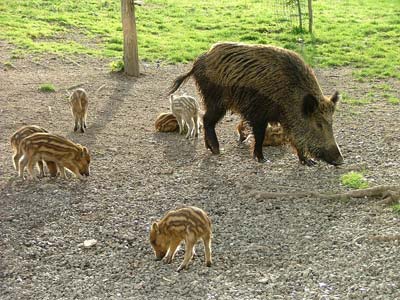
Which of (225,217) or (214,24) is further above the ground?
(225,217)

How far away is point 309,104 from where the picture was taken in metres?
10.4

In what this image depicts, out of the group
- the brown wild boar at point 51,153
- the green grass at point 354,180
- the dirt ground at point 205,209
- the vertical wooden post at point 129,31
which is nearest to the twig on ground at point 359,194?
the dirt ground at point 205,209

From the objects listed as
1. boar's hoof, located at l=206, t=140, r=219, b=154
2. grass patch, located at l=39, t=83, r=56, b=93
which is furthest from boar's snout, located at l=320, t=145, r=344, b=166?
grass patch, located at l=39, t=83, r=56, b=93

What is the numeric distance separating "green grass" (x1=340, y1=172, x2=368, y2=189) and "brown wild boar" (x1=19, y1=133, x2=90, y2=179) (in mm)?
3356

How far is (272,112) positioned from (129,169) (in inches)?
86.0

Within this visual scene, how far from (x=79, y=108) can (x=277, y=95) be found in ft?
11.1

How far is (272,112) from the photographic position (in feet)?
35.1

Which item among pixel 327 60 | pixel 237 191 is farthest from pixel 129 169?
pixel 327 60

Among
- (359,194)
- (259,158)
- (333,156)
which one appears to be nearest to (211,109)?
(259,158)

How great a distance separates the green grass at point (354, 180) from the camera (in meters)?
9.27

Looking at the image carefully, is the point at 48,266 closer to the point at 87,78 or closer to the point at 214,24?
the point at 87,78

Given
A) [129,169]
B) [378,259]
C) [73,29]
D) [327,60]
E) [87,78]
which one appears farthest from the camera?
[73,29]

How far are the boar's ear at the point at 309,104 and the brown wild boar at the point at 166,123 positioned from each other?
2565mm

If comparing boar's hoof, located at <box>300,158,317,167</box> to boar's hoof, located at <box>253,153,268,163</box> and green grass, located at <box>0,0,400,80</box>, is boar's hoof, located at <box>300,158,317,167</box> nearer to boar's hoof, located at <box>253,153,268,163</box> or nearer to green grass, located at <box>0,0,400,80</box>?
boar's hoof, located at <box>253,153,268,163</box>
